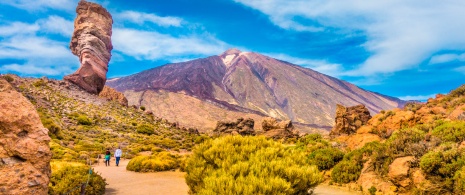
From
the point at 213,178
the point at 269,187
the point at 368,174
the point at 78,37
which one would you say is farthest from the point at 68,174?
the point at 78,37

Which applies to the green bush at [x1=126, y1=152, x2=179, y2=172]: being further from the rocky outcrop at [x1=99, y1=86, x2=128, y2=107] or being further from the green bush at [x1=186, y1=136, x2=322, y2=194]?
the rocky outcrop at [x1=99, y1=86, x2=128, y2=107]

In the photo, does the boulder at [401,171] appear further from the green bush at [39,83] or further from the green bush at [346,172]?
the green bush at [39,83]

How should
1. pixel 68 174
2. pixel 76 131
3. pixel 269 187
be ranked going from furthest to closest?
pixel 76 131
pixel 68 174
pixel 269 187

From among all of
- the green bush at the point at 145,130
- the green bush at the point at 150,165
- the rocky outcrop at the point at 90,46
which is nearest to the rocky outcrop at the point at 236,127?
the green bush at the point at 145,130

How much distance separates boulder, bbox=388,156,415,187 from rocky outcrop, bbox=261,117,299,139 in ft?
103

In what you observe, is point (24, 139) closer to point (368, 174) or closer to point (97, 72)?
point (368, 174)

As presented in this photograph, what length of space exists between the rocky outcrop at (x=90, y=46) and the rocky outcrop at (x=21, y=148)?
58.5 metres

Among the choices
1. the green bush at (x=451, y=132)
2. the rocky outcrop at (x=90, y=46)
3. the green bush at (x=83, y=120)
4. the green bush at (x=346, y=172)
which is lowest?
the green bush at (x=346, y=172)

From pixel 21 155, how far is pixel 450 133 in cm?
1560

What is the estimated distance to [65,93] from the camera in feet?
184

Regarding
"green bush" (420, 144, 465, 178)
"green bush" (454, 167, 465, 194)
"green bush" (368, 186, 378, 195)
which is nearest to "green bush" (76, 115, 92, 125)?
"green bush" (368, 186, 378, 195)

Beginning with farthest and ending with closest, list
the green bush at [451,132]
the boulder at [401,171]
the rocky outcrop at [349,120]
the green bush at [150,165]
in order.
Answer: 1. the rocky outcrop at [349,120]
2. the green bush at [150,165]
3. the green bush at [451,132]
4. the boulder at [401,171]

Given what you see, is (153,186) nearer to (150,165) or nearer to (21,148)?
(150,165)

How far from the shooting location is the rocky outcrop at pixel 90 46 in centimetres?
5972
